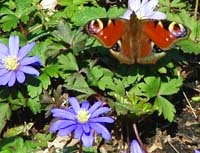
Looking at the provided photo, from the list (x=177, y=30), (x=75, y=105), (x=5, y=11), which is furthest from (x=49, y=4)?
(x=75, y=105)

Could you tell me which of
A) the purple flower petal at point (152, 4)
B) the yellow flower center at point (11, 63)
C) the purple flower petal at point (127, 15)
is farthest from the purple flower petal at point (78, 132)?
the purple flower petal at point (152, 4)

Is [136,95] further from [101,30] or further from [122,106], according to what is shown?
[101,30]

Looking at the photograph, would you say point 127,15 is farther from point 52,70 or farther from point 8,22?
point 8,22

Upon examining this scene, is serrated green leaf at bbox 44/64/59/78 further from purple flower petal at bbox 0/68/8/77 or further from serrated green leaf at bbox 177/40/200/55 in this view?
serrated green leaf at bbox 177/40/200/55

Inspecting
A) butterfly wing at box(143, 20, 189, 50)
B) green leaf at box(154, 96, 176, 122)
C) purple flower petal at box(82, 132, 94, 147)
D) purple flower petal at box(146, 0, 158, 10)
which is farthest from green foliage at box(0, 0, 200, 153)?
purple flower petal at box(82, 132, 94, 147)

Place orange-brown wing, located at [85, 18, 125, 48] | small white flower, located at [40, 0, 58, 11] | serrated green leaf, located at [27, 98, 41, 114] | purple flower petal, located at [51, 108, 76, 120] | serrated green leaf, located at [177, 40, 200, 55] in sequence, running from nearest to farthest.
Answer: purple flower petal, located at [51, 108, 76, 120], orange-brown wing, located at [85, 18, 125, 48], serrated green leaf, located at [27, 98, 41, 114], serrated green leaf, located at [177, 40, 200, 55], small white flower, located at [40, 0, 58, 11]

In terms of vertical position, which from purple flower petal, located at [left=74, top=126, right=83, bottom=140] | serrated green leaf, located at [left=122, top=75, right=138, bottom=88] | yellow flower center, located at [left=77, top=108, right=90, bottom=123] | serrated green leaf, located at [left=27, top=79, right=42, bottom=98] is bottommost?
serrated green leaf, located at [left=122, top=75, right=138, bottom=88]

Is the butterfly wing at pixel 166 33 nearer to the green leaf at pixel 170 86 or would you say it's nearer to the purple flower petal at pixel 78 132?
the green leaf at pixel 170 86
